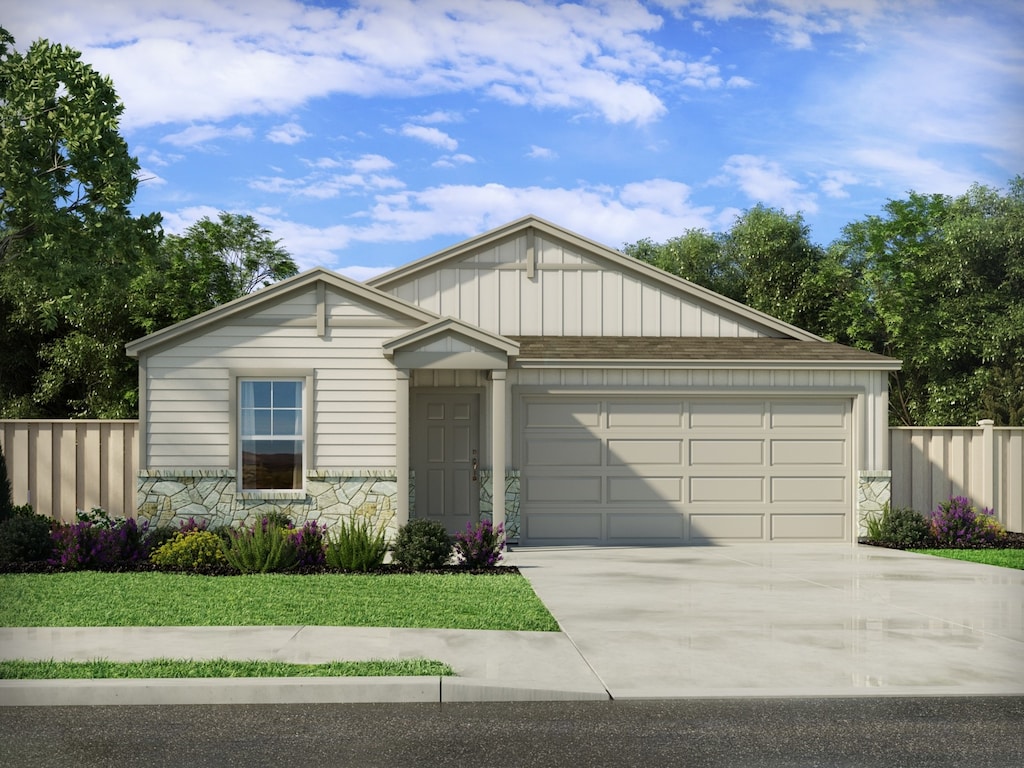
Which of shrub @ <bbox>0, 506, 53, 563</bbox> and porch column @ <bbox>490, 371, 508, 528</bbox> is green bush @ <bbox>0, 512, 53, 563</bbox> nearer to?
shrub @ <bbox>0, 506, 53, 563</bbox>

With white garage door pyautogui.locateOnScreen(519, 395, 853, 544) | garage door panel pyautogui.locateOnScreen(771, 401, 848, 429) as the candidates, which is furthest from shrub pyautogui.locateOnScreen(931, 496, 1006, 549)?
garage door panel pyautogui.locateOnScreen(771, 401, 848, 429)

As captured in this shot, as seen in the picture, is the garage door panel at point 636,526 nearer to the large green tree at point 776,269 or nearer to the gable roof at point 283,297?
the gable roof at point 283,297

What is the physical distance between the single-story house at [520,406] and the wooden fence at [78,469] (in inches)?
70.8

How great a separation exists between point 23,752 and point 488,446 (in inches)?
483

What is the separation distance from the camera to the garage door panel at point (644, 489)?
60.9 feet

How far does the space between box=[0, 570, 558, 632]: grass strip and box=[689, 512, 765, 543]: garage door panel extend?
5.83 metres

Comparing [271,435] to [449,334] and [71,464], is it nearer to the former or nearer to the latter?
[449,334]

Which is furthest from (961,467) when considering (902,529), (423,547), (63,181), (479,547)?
(63,181)

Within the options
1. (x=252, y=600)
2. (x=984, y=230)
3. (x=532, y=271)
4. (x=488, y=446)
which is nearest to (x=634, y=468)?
(x=488, y=446)

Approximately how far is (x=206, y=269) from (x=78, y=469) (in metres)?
17.3

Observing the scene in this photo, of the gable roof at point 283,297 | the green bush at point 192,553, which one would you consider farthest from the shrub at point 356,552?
the gable roof at point 283,297

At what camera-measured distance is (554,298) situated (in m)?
20.6

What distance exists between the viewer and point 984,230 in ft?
113

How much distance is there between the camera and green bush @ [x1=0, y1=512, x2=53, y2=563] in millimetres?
14406
